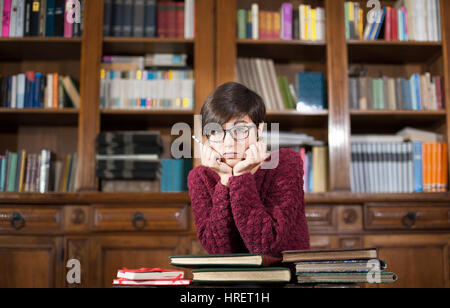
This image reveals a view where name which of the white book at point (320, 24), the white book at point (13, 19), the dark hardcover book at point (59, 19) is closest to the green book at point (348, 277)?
the white book at point (320, 24)

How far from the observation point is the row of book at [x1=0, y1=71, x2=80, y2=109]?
255cm

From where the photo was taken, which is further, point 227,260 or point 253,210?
point 253,210

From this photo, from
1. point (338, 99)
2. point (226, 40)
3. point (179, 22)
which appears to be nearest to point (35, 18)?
point (179, 22)

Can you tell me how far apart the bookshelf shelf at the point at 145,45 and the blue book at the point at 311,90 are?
2.11 feet

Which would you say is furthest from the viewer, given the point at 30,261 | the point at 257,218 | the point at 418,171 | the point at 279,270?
the point at 418,171

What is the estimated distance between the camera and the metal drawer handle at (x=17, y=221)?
2283mm

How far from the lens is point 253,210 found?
3.47ft

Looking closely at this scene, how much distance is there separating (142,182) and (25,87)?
83cm

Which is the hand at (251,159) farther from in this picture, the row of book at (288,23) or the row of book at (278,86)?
the row of book at (288,23)

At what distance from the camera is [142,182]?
2.47m

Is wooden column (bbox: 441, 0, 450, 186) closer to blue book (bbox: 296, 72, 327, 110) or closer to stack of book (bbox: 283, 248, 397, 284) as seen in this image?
blue book (bbox: 296, 72, 327, 110)

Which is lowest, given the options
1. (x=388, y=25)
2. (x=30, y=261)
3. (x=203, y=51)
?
(x=30, y=261)

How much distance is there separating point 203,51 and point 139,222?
96 cm

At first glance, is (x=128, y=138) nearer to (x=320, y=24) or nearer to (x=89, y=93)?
(x=89, y=93)
